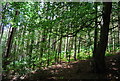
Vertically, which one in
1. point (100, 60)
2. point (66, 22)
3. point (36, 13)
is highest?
point (36, 13)

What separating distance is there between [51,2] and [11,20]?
6.80 ft

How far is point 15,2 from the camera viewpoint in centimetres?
484

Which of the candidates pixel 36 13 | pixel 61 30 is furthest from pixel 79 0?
pixel 36 13

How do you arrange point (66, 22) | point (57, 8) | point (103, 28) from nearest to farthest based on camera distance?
point (57, 8) < point (66, 22) < point (103, 28)

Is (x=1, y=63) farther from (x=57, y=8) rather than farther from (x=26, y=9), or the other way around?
(x=57, y=8)

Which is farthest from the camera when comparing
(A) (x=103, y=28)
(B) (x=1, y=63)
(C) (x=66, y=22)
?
(B) (x=1, y=63)

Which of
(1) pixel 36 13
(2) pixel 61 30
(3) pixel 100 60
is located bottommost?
(3) pixel 100 60

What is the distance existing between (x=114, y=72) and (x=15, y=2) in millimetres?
6411

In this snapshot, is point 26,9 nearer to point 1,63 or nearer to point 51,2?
point 51,2

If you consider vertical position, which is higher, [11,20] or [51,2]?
[51,2]

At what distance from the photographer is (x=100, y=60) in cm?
576

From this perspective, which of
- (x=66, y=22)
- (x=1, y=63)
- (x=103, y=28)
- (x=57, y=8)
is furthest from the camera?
(x=1, y=63)

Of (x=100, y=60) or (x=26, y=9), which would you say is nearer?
(x=26, y=9)

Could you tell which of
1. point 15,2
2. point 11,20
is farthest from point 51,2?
point 11,20
